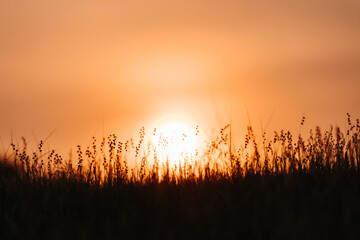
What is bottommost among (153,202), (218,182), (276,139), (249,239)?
(249,239)

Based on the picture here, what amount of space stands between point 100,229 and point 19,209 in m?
1.21

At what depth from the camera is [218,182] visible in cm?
581

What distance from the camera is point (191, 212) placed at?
3775 millimetres

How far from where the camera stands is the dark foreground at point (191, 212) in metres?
3.77

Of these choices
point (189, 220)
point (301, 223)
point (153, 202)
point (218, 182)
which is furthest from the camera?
point (218, 182)

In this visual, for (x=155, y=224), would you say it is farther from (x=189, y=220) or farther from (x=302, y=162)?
(x=302, y=162)

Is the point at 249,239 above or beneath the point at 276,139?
beneath

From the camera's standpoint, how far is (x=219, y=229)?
3826mm

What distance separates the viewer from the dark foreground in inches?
148

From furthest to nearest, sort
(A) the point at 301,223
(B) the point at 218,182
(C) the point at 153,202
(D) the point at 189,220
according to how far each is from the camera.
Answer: (B) the point at 218,182 → (C) the point at 153,202 → (D) the point at 189,220 → (A) the point at 301,223

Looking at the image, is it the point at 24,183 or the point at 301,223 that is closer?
the point at 301,223

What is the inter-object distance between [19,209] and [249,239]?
2.50m

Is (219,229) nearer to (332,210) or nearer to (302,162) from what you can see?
(332,210)

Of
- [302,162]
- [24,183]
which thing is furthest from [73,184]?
[302,162]
